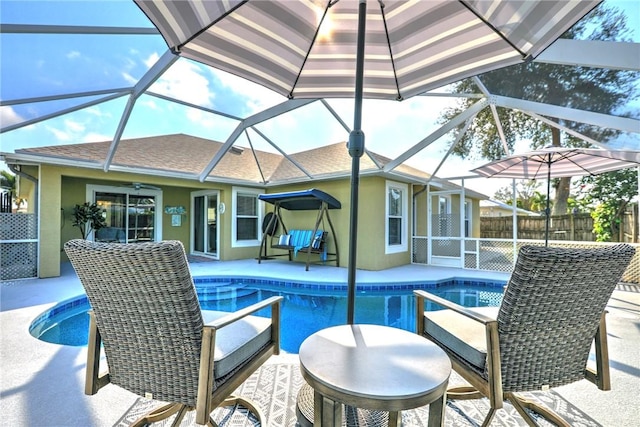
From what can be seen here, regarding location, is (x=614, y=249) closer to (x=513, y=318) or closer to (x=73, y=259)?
(x=513, y=318)

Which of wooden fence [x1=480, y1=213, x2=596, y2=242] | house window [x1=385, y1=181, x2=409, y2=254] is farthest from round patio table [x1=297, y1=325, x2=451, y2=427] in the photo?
wooden fence [x1=480, y1=213, x2=596, y2=242]

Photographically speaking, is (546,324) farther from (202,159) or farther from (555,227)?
(555,227)

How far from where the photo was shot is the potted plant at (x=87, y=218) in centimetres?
859

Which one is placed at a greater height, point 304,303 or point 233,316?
→ point 233,316

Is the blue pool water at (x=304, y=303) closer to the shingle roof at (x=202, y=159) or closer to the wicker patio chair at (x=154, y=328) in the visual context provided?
the wicker patio chair at (x=154, y=328)

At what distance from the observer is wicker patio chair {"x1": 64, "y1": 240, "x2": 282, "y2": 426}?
148cm

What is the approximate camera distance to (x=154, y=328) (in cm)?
157

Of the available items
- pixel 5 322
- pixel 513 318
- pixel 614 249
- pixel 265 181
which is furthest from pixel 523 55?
pixel 265 181

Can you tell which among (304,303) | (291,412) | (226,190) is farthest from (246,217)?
(291,412)

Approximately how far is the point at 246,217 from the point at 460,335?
9427 mm

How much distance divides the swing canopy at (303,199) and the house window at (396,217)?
1.57 m

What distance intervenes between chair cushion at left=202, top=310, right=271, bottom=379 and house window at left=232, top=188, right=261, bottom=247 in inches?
327

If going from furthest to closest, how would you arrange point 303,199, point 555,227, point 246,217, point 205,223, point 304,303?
1. point 555,227
2. point 205,223
3. point 246,217
4. point 303,199
5. point 304,303

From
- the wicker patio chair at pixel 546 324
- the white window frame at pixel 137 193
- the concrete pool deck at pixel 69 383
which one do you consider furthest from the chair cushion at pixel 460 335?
the white window frame at pixel 137 193
